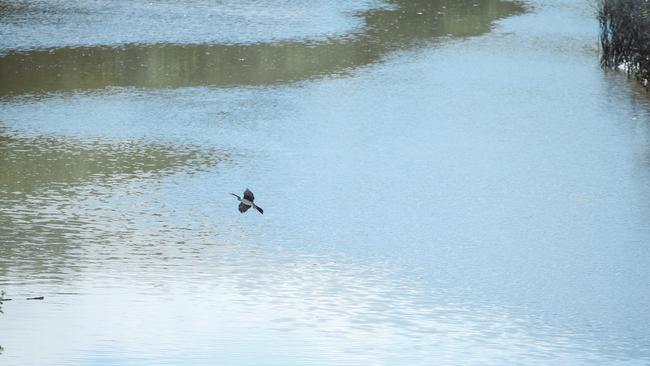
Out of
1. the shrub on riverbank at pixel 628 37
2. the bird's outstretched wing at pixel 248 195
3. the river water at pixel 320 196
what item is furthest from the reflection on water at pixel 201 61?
the bird's outstretched wing at pixel 248 195

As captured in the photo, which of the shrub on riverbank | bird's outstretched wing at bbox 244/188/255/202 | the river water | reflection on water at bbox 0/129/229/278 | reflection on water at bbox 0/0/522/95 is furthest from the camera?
reflection on water at bbox 0/0/522/95

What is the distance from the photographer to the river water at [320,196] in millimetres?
6320

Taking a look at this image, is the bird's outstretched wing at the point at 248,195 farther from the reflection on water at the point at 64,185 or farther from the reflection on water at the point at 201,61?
the reflection on water at the point at 201,61

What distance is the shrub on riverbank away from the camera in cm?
1196

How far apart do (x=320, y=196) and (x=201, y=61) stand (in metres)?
4.83

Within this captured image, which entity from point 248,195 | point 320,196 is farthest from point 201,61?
point 248,195

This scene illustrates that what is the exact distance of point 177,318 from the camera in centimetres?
648

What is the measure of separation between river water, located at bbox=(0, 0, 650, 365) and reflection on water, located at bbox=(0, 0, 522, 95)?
0.05 m

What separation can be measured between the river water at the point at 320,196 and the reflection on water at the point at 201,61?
45mm

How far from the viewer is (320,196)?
343 inches

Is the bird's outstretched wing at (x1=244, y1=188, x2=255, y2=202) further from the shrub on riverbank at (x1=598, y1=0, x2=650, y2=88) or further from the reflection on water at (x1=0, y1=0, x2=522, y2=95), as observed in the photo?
the shrub on riverbank at (x1=598, y1=0, x2=650, y2=88)

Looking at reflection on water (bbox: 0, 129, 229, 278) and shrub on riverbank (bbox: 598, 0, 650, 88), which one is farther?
shrub on riverbank (bbox: 598, 0, 650, 88)

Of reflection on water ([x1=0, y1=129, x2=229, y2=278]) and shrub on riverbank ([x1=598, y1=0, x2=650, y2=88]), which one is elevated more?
shrub on riverbank ([x1=598, y1=0, x2=650, y2=88])

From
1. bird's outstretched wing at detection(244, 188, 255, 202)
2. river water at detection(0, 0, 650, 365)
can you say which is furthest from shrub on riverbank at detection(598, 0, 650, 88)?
bird's outstretched wing at detection(244, 188, 255, 202)
